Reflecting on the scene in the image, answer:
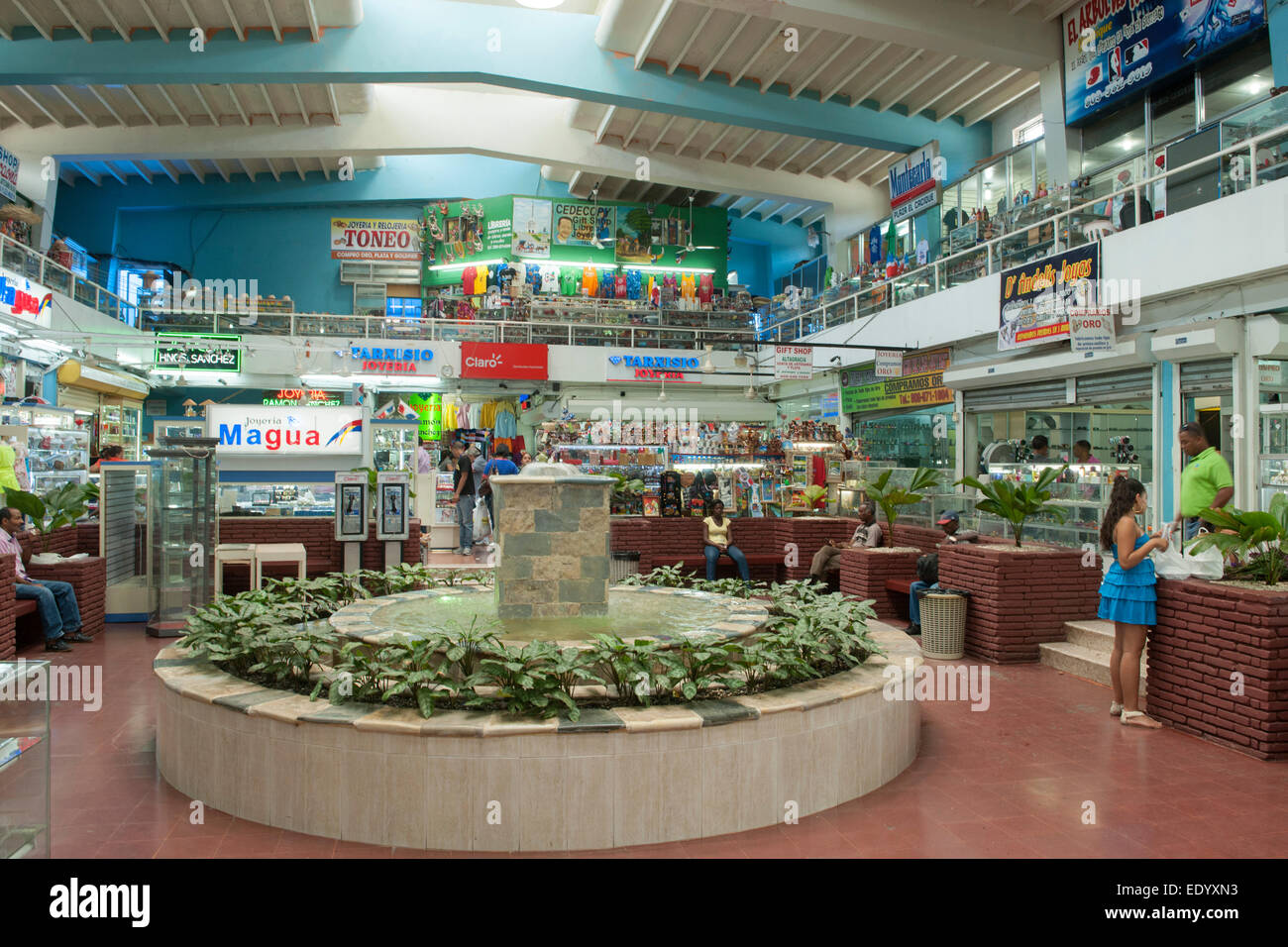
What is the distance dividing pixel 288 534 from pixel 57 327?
318 inches

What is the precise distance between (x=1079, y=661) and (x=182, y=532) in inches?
312

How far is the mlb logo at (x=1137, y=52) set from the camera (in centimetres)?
1200

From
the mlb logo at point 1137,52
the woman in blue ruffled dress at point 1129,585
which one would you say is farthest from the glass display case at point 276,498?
the mlb logo at point 1137,52

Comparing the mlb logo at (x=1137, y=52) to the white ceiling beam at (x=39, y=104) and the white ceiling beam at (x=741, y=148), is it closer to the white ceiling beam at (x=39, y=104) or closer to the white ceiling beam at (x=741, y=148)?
the white ceiling beam at (x=741, y=148)

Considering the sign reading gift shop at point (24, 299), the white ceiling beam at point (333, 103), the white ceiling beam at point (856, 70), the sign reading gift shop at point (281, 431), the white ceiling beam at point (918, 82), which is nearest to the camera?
the sign reading gift shop at point (281, 431)

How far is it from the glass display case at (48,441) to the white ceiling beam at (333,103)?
768 cm

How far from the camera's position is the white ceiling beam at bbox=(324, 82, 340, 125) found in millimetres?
16938

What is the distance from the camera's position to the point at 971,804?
4.12 m

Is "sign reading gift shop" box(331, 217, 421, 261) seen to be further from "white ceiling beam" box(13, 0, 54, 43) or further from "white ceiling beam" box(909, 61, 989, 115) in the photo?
"white ceiling beam" box(909, 61, 989, 115)

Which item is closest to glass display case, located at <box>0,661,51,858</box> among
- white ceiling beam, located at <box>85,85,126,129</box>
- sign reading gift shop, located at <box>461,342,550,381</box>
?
sign reading gift shop, located at <box>461,342,550,381</box>

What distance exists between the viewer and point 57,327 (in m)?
14.9

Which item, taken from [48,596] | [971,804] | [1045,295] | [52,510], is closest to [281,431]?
[52,510]

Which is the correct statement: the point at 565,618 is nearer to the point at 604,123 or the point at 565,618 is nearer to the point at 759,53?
the point at 759,53

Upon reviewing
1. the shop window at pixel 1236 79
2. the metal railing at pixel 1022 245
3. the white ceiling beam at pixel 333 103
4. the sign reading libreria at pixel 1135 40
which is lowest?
the metal railing at pixel 1022 245
